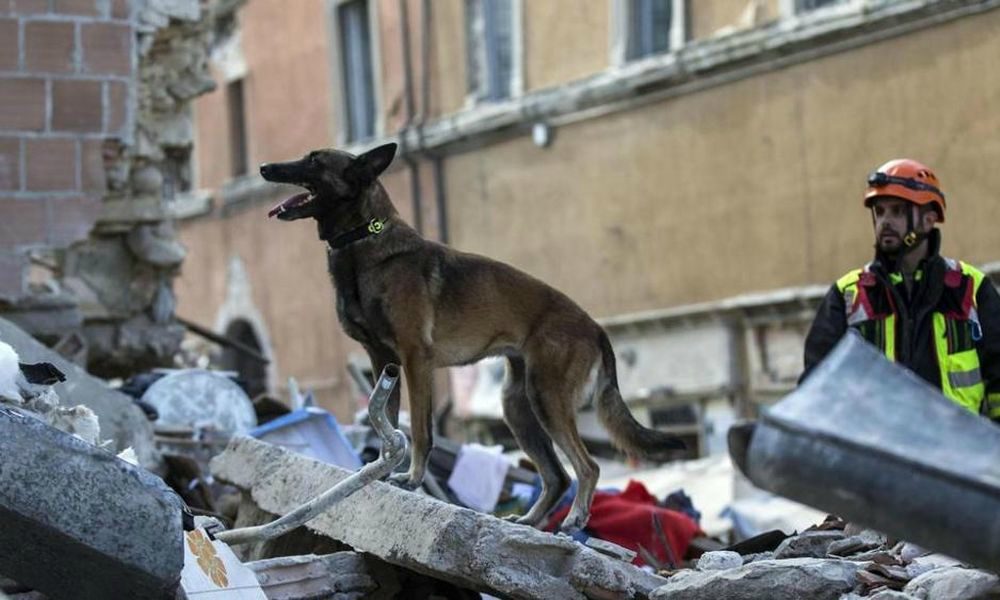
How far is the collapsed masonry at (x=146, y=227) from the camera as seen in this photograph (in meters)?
14.2

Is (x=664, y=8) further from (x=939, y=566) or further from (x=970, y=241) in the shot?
(x=939, y=566)

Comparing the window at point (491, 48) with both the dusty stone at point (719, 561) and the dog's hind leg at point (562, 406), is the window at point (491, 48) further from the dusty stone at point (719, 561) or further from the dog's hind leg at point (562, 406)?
the dusty stone at point (719, 561)

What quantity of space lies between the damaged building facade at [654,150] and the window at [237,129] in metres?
1.77

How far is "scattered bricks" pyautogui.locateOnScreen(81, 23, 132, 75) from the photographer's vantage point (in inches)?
515

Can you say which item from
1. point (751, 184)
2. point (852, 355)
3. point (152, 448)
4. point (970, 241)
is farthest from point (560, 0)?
point (852, 355)

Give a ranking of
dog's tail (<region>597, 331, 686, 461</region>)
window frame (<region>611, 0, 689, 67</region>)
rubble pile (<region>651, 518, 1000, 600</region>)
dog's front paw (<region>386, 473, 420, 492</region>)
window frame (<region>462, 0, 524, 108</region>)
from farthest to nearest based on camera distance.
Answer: window frame (<region>462, 0, 524, 108</region>) → window frame (<region>611, 0, 689, 67</region>) → dog's tail (<region>597, 331, 686, 461</region>) → dog's front paw (<region>386, 473, 420, 492</region>) → rubble pile (<region>651, 518, 1000, 600</region>)

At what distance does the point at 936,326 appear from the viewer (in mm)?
7406

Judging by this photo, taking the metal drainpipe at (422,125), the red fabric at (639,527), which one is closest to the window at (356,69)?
the metal drainpipe at (422,125)

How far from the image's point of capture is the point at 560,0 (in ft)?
75.4

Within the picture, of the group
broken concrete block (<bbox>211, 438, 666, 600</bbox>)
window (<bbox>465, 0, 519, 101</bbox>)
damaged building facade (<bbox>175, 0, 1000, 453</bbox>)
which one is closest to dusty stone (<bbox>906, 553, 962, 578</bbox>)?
broken concrete block (<bbox>211, 438, 666, 600</bbox>)

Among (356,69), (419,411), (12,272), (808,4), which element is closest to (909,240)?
(419,411)

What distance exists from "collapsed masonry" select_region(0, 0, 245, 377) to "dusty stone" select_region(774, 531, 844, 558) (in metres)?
7.33

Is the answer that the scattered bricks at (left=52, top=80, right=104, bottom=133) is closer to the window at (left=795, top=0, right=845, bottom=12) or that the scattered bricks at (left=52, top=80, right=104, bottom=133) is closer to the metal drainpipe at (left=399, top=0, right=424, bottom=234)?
the window at (left=795, top=0, right=845, bottom=12)

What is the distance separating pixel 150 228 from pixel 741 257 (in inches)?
285
